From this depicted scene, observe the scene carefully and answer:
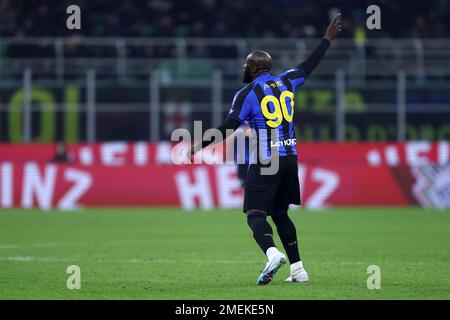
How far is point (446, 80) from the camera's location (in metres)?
27.2

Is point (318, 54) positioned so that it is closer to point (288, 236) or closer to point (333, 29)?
point (333, 29)

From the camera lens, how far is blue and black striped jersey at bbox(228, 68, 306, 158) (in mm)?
9977

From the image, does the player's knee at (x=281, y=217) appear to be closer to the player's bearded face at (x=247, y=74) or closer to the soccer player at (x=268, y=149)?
the soccer player at (x=268, y=149)

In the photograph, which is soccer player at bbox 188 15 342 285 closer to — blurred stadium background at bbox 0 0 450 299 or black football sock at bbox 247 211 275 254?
black football sock at bbox 247 211 275 254

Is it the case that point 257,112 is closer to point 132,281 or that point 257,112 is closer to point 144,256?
point 132,281

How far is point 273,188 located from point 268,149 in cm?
40

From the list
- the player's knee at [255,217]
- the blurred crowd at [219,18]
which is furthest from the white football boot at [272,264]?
the blurred crowd at [219,18]

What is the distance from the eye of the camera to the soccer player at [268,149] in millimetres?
9922

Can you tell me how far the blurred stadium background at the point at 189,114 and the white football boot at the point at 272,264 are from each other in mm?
9250

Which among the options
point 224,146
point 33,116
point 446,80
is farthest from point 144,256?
point 446,80

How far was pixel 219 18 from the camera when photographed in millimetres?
30531

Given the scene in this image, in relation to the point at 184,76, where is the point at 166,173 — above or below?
below

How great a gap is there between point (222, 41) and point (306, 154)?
14.7 feet

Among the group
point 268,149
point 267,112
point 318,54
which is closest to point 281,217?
point 268,149
